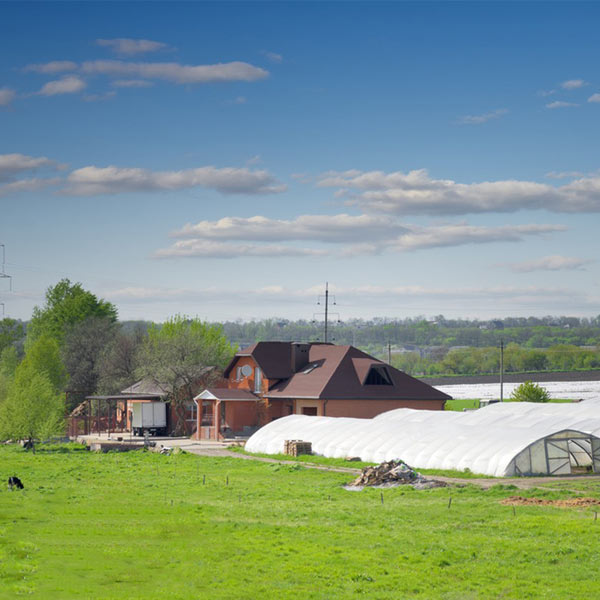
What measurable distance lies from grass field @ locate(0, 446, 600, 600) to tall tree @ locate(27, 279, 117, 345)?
258 feet

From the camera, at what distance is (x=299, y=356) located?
73.9m

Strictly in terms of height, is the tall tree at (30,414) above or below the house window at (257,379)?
below

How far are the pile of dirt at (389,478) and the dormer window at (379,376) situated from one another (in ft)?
105

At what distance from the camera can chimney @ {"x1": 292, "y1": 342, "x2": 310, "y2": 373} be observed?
73.2 meters

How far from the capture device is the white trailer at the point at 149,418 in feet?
240

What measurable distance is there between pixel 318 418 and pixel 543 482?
72.7 feet

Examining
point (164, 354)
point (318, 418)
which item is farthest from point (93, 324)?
point (318, 418)

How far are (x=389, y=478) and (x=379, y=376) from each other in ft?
110

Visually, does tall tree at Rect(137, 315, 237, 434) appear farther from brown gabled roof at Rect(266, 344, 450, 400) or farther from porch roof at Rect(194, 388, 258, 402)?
brown gabled roof at Rect(266, 344, 450, 400)

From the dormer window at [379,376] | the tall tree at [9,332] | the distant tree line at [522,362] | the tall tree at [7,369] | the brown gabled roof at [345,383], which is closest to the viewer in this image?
the brown gabled roof at [345,383]

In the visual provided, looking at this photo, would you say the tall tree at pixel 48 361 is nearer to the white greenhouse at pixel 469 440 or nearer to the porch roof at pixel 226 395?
the porch roof at pixel 226 395

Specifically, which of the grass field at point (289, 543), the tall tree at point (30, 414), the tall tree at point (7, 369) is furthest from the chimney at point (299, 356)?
the grass field at point (289, 543)

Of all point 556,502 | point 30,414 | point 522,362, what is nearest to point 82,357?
point 30,414

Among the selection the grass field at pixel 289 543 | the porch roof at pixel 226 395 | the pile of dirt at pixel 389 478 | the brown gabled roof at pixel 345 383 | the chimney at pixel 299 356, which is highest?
the chimney at pixel 299 356
